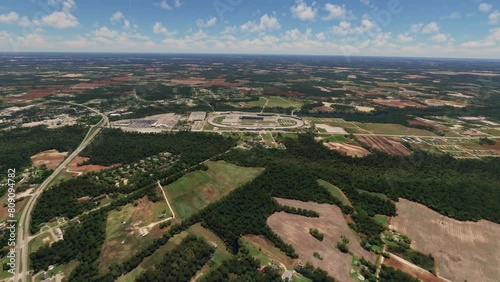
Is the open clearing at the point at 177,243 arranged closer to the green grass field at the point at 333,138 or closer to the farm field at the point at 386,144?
the green grass field at the point at 333,138

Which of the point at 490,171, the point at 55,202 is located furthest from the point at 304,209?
the point at 490,171

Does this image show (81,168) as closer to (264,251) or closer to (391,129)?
(264,251)

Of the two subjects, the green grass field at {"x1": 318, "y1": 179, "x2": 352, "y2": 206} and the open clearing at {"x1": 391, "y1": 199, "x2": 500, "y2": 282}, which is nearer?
the open clearing at {"x1": 391, "y1": 199, "x2": 500, "y2": 282}

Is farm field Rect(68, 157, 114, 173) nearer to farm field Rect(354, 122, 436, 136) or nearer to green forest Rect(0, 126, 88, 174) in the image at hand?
green forest Rect(0, 126, 88, 174)

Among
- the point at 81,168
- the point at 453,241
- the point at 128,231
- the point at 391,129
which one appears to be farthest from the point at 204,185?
the point at 391,129

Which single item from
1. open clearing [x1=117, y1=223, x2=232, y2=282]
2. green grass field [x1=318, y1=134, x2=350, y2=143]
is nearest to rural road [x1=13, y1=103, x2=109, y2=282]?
open clearing [x1=117, y1=223, x2=232, y2=282]

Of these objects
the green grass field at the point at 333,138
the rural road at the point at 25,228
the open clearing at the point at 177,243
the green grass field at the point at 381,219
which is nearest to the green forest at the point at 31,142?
the rural road at the point at 25,228
